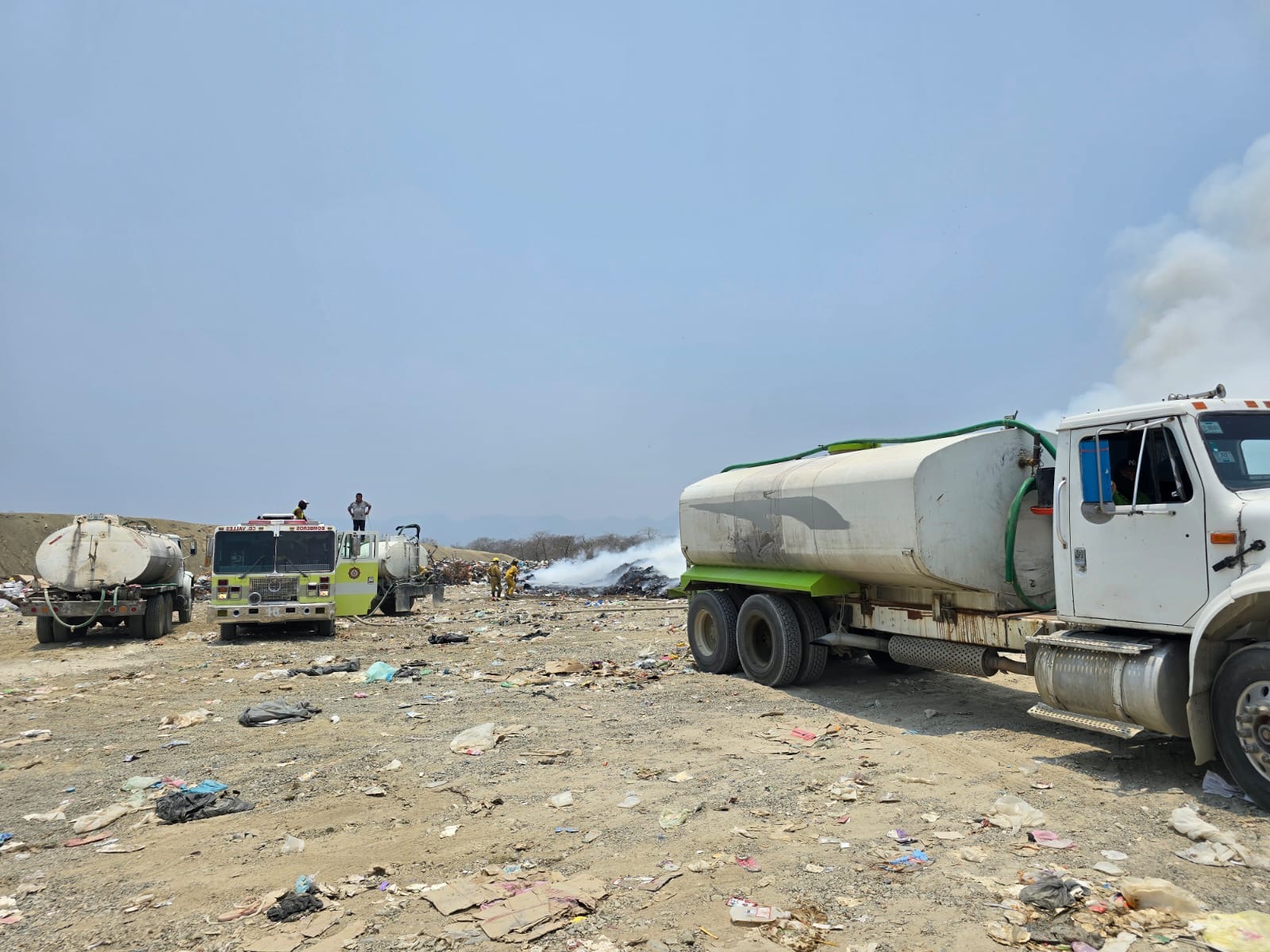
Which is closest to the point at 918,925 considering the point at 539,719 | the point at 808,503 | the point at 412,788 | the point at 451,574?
the point at 412,788

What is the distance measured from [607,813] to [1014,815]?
7.29 feet

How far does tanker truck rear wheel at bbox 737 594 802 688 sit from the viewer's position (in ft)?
27.7

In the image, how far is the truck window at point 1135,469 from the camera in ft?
16.4

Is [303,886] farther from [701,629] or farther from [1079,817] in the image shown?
[701,629]

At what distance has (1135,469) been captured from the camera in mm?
5219

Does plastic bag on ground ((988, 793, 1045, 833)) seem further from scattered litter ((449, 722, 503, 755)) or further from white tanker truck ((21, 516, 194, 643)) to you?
white tanker truck ((21, 516, 194, 643))

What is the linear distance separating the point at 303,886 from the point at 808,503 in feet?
18.2

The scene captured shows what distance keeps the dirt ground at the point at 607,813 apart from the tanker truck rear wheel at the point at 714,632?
72 centimetres

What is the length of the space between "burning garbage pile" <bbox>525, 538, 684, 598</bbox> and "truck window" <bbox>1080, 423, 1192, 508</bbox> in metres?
16.5

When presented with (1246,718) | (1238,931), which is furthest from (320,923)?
(1246,718)

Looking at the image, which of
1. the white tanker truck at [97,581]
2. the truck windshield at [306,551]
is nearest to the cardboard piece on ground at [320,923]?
the truck windshield at [306,551]

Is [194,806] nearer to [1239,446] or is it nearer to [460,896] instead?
[460,896]

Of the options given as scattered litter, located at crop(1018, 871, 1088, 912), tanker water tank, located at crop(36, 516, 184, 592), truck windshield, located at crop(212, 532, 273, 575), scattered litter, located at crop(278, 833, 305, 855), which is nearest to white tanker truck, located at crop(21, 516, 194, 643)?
tanker water tank, located at crop(36, 516, 184, 592)

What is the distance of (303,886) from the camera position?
149 inches
